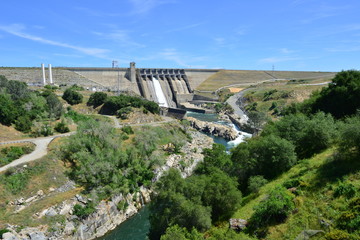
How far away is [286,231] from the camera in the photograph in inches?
573

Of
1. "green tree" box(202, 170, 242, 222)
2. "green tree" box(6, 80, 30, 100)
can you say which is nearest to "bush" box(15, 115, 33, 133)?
"green tree" box(6, 80, 30, 100)

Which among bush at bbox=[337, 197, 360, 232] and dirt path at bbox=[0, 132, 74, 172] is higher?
bush at bbox=[337, 197, 360, 232]

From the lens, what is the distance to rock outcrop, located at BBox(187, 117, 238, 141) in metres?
56.6

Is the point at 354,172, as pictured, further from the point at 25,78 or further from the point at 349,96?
the point at 25,78

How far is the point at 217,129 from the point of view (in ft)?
195

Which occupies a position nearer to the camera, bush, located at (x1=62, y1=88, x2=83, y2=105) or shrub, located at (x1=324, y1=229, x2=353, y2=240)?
shrub, located at (x1=324, y1=229, x2=353, y2=240)

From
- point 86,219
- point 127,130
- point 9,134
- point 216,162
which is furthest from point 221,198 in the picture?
point 9,134

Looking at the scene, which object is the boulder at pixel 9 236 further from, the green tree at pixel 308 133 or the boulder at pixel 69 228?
the green tree at pixel 308 133

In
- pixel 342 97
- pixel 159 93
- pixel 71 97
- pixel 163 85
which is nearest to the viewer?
pixel 342 97

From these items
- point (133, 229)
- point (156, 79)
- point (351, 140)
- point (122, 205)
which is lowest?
point (133, 229)

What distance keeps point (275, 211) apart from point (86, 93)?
2346 inches

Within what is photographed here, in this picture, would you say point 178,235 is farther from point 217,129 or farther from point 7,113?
point 217,129

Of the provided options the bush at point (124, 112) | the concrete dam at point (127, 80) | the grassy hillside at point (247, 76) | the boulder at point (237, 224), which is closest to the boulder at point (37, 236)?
the boulder at point (237, 224)

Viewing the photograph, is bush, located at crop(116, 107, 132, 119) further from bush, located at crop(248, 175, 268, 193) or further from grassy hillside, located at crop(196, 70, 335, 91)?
grassy hillside, located at crop(196, 70, 335, 91)
